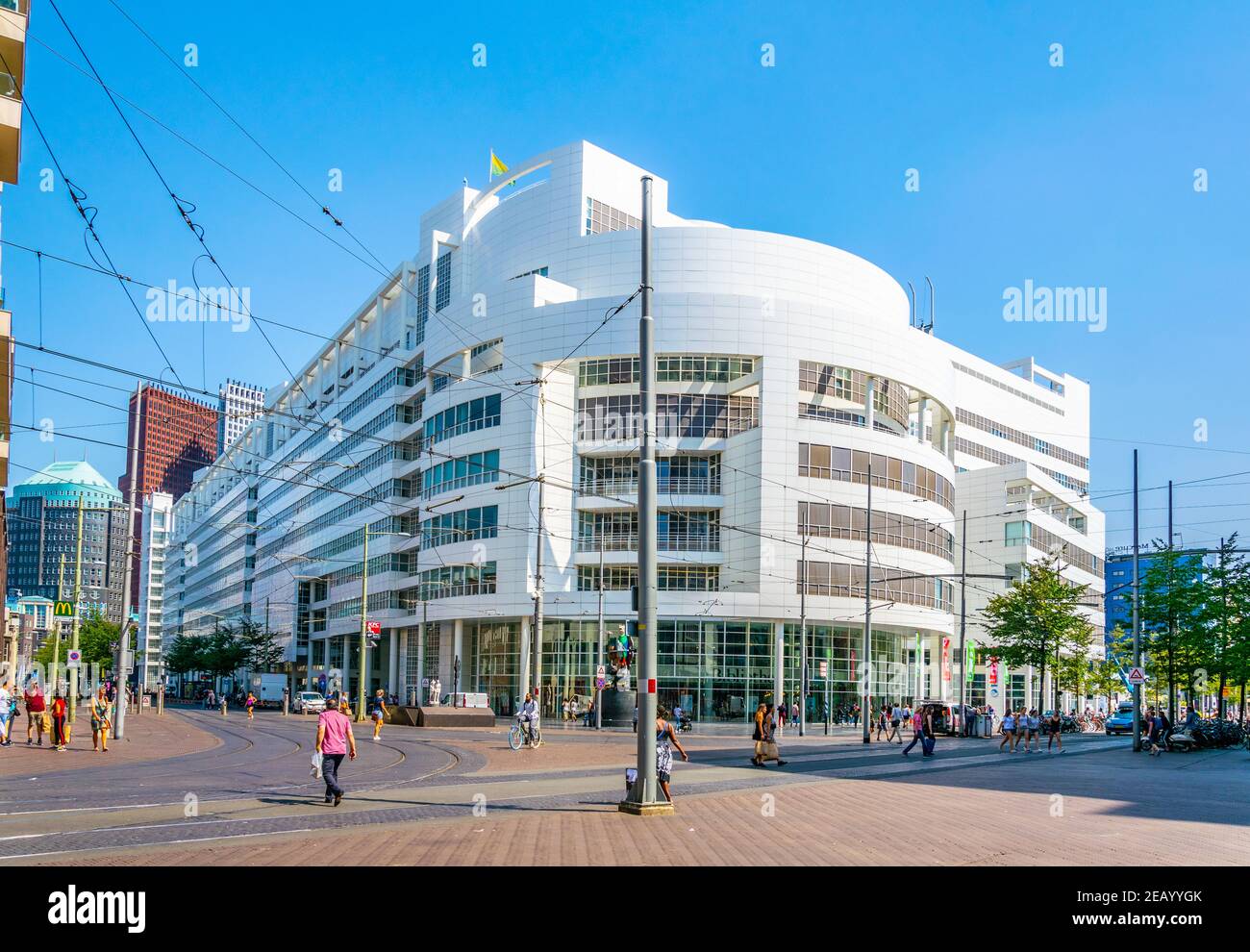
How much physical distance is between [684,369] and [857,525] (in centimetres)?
1320

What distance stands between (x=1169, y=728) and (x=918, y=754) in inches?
567

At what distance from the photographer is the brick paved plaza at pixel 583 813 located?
40.7ft

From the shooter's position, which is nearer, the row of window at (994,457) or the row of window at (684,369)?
the row of window at (684,369)

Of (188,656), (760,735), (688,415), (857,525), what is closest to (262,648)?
(188,656)

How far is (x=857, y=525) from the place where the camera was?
60969 mm

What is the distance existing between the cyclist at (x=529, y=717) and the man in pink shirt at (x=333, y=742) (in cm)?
1730

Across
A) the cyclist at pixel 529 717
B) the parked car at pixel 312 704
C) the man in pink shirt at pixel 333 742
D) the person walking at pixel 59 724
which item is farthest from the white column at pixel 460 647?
the man in pink shirt at pixel 333 742

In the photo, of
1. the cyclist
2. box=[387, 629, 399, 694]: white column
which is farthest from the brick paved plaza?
box=[387, 629, 399, 694]: white column

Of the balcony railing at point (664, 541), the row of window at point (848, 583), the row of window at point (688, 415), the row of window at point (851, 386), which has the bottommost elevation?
the row of window at point (848, 583)

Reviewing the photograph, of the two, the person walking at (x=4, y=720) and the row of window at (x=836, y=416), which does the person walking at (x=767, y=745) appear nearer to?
the person walking at (x=4, y=720)

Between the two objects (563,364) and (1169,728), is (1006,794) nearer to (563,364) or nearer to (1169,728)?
(1169,728)
